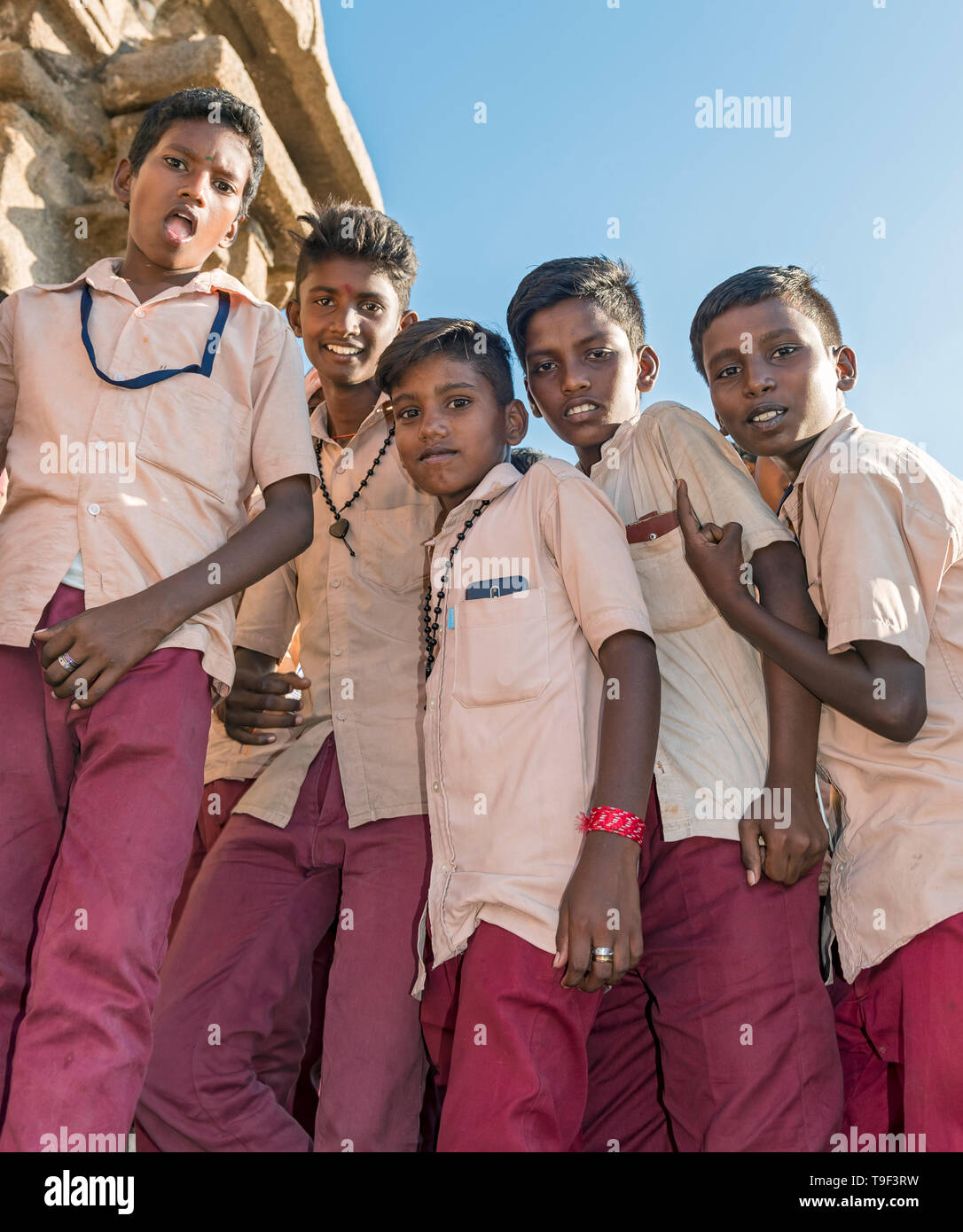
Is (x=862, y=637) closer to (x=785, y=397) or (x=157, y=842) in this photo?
(x=785, y=397)

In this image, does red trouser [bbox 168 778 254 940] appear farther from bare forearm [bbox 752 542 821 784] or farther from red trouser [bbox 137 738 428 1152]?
bare forearm [bbox 752 542 821 784]

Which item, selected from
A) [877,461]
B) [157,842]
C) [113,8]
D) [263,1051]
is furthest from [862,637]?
[113,8]

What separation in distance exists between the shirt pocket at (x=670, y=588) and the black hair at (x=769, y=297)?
555 mm

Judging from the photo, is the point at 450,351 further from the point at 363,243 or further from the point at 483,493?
the point at 363,243

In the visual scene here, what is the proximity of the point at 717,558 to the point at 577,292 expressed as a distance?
916mm

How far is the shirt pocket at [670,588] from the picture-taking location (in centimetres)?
238

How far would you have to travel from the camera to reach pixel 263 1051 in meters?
2.69

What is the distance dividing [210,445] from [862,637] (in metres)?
1.38

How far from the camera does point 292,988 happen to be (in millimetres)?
2707

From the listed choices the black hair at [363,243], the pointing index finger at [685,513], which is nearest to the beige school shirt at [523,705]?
the pointing index finger at [685,513]

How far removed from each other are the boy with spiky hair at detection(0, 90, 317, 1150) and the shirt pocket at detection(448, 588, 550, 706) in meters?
0.41

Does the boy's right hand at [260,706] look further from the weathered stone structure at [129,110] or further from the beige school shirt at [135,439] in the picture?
the weathered stone structure at [129,110]

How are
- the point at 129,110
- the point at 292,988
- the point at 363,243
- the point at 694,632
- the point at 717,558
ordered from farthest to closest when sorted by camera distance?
the point at 129,110, the point at 363,243, the point at 292,988, the point at 694,632, the point at 717,558

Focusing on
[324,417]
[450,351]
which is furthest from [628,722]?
[324,417]
